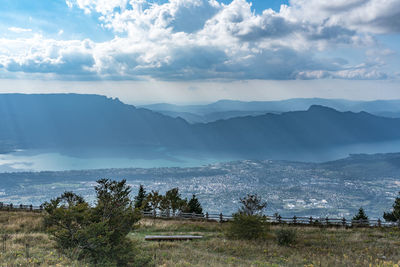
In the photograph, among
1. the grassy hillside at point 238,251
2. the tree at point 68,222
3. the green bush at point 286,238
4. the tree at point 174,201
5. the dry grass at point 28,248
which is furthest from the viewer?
the tree at point 174,201

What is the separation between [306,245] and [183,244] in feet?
24.9

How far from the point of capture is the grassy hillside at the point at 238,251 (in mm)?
11133

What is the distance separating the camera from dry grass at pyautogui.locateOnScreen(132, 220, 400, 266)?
12.8 m

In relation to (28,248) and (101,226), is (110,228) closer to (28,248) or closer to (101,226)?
(101,226)

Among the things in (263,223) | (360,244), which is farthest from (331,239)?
(263,223)

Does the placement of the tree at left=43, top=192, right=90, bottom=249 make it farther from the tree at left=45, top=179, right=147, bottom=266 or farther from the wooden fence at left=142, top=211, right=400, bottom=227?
the wooden fence at left=142, top=211, right=400, bottom=227

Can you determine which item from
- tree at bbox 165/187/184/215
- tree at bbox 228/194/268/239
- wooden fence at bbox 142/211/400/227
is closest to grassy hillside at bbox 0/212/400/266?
tree at bbox 228/194/268/239

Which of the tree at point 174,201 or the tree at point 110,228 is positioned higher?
the tree at point 110,228

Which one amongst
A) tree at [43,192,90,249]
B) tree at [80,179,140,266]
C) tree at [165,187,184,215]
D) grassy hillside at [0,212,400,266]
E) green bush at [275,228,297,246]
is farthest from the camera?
tree at [165,187,184,215]

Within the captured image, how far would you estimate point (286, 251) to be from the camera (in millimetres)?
16203

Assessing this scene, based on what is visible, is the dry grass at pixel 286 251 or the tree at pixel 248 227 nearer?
the dry grass at pixel 286 251

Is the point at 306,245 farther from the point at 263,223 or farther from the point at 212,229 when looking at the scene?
the point at 212,229

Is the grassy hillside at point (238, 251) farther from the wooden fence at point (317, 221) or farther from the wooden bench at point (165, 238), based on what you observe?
the wooden fence at point (317, 221)

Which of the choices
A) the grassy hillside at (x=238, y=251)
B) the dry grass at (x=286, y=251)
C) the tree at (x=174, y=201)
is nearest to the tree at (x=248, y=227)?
the grassy hillside at (x=238, y=251)
